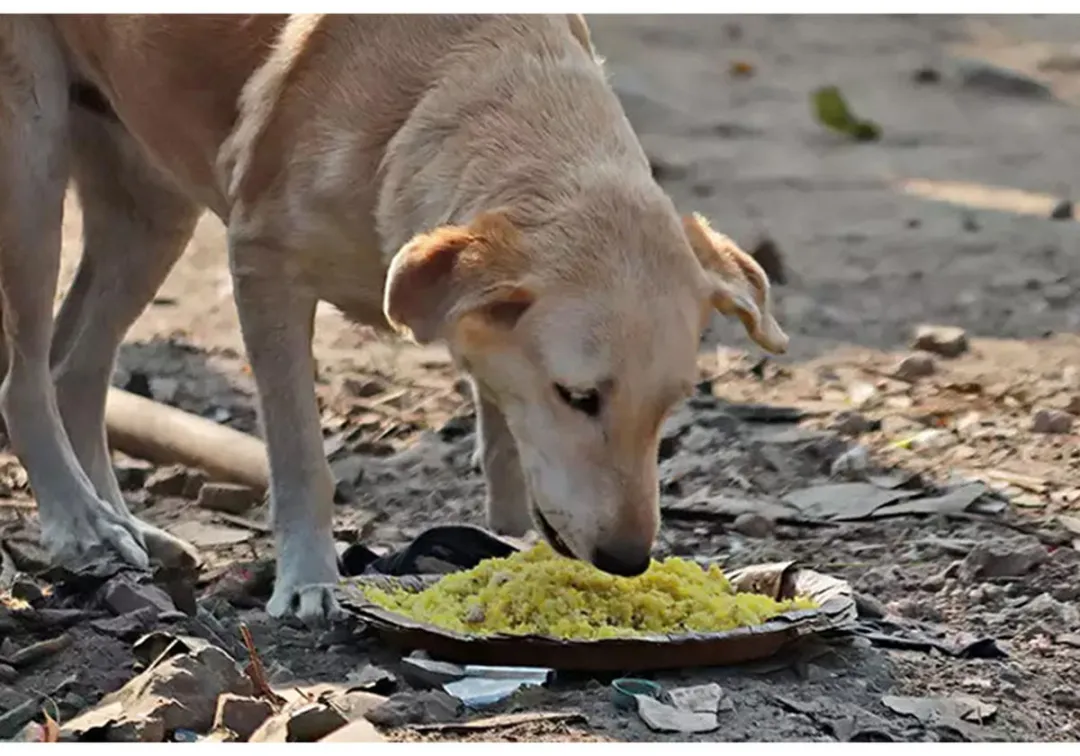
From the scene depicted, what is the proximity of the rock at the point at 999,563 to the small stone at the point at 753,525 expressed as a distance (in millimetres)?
665

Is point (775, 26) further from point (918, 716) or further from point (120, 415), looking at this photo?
point (918, 716)

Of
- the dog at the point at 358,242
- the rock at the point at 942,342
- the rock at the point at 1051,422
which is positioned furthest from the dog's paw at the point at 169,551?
the rock at the point at 942,342

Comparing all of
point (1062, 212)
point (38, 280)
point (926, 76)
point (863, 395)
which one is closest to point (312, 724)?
point (38, 280)

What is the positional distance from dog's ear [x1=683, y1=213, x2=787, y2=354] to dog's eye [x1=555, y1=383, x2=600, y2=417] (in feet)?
1.48

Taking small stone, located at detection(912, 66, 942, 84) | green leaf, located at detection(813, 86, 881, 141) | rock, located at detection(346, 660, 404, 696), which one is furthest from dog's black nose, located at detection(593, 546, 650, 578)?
small stone, located at detection(912, 66, 942, 84)

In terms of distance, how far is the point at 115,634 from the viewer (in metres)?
4.68

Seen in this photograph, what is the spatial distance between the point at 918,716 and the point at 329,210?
6.51 feet

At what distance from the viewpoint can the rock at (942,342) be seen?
755cm

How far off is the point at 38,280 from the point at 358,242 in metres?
1.25

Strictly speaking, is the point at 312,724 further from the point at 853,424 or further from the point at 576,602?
the point at 853,424

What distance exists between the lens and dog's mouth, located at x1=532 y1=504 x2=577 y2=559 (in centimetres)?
456

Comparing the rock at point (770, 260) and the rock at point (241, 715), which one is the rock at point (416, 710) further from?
the rock at point (770, 260)

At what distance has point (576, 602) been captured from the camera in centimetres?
454
